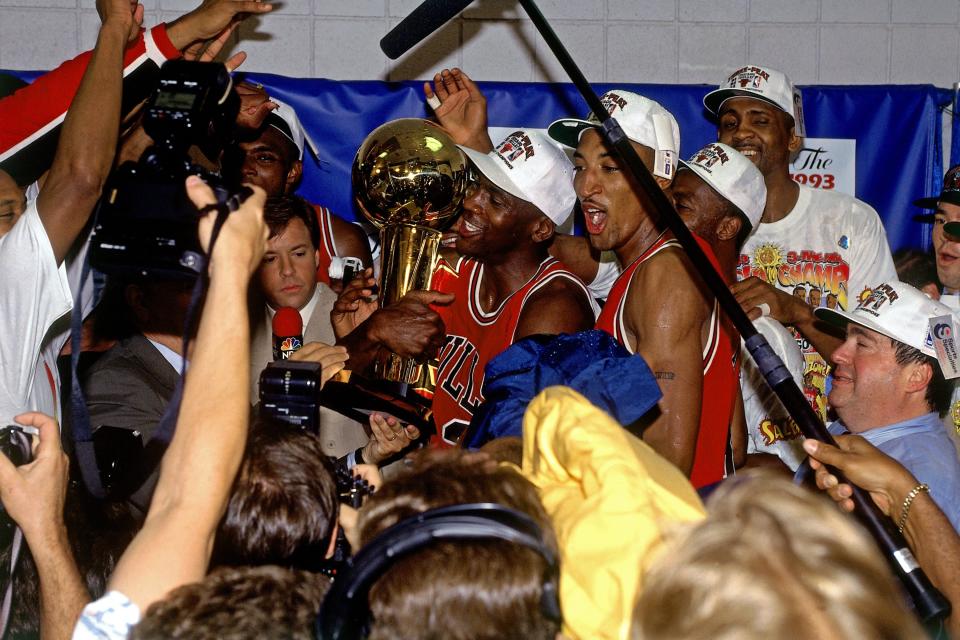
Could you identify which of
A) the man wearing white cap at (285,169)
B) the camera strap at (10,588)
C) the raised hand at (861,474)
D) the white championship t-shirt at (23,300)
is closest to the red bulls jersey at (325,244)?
the man wearing white cap at (285,169)

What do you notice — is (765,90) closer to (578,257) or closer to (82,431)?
(578,257)

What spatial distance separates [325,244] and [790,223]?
218 cm

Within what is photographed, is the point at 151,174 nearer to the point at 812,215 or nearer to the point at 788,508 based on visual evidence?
the point at 788,508

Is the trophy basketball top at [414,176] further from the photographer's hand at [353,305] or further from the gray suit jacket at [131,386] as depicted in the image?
the gray suit jacket at [131,386]

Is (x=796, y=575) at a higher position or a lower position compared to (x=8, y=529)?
higher

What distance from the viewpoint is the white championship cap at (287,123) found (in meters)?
4.62

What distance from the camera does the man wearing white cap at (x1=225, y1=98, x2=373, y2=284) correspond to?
15.0ft

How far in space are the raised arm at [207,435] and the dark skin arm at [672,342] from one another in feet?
5.35

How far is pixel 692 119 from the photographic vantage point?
16.4 feet

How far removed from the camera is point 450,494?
4.95 feet

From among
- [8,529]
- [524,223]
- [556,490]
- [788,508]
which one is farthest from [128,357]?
[788,508]

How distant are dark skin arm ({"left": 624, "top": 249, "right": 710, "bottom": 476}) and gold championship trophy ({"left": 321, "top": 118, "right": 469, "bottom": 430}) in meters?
0.94

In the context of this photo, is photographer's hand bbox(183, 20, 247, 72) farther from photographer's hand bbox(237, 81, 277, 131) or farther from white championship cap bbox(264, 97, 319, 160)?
white championship cap bbox(264, 97, 319, 160)

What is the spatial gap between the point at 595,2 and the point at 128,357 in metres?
3.41
